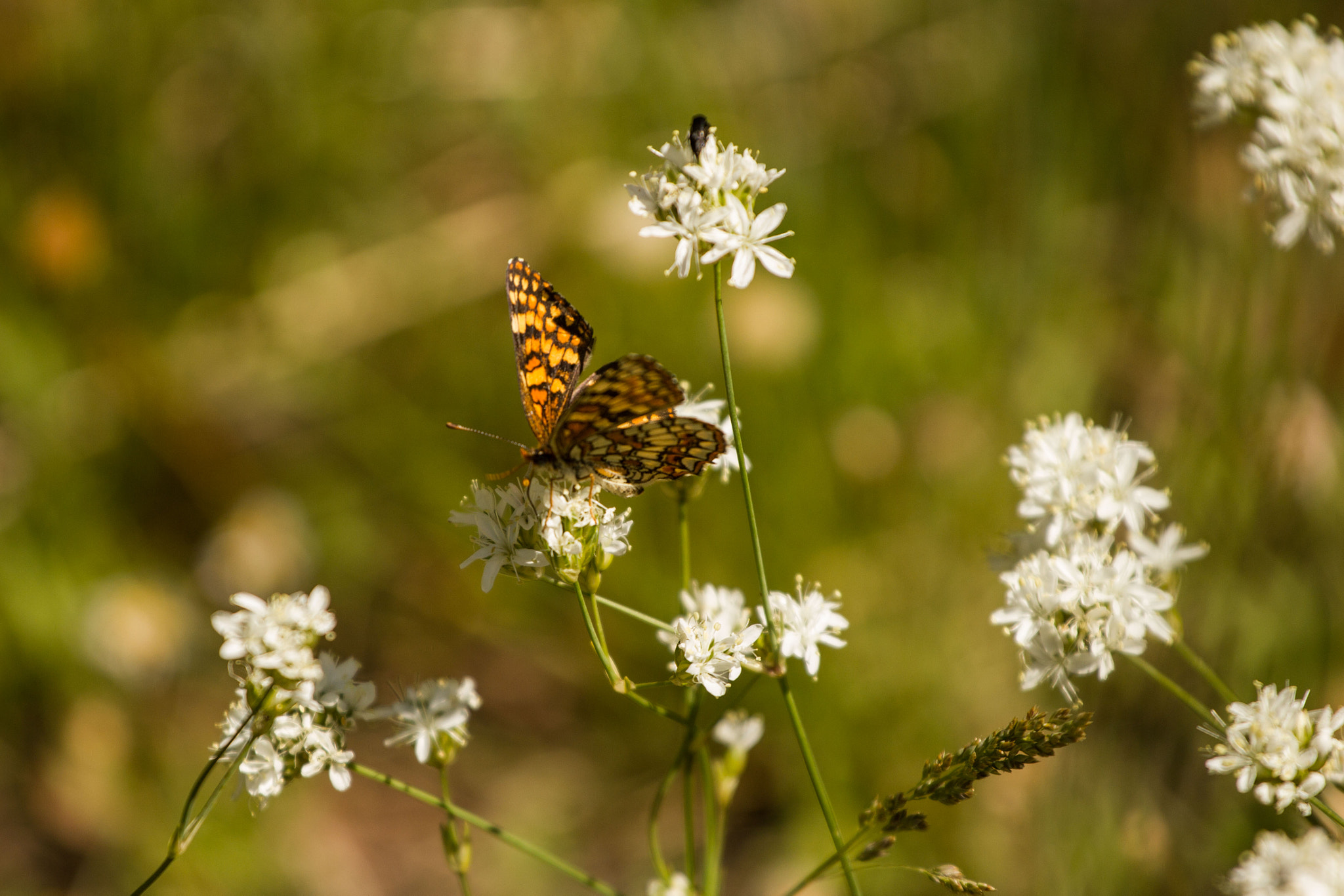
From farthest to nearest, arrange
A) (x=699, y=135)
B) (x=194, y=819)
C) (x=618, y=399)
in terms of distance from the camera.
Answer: (x=618, y=399) < (x=699, y=135) < (x=194, y=819)

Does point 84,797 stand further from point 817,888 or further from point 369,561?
point 817,888

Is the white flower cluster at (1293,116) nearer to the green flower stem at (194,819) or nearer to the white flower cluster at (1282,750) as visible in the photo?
the white flower cluster at (1282,750)

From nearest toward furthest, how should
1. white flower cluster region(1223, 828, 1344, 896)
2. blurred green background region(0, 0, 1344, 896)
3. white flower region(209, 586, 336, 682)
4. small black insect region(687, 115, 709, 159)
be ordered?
white flower cluster region(1223, 828, 1344, 896) → white flower region(209, 586, 336, 682) → small black insect region(687, 115, 709, 159) → blurred green background region(0, 0, 1344, 896)

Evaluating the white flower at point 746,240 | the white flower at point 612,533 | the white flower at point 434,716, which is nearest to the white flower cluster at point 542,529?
the white flower at point 612,533

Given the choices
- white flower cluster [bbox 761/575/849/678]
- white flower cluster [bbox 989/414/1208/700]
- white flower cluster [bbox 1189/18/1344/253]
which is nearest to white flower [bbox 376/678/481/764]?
white flower cluster [bbox 761/575/849/678]

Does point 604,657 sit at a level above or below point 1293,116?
below

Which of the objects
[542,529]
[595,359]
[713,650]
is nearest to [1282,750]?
[713,650]

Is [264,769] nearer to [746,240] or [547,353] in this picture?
[547,353]

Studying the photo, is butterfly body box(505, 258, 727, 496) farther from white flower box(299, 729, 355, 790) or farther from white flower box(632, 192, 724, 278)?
white flower box(299, 729, 355, 790)
